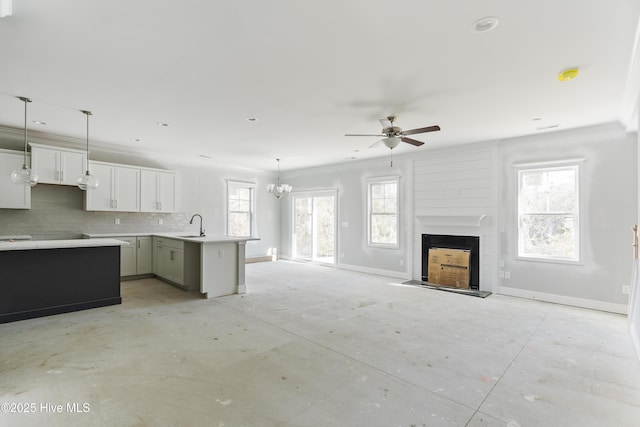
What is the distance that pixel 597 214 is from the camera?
4531 mm

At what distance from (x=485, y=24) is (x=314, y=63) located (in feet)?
4.52

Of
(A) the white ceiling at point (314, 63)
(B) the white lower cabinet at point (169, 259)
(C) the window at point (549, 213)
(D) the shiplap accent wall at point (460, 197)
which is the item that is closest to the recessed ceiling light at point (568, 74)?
(A) the white ceiling at point (314, 63)

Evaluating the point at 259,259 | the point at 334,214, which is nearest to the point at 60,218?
the point at 259,259

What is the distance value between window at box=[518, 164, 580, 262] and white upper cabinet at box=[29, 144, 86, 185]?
25.1 ft

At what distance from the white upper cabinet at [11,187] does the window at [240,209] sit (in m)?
3.95

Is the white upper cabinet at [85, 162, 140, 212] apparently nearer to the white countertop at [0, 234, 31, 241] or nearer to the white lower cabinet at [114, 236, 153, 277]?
the white lower cabinet at [114, 236, 153, 277]

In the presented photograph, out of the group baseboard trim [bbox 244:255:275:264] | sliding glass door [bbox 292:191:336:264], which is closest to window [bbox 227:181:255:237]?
baseboard trim [bbox 244:255:275:264]

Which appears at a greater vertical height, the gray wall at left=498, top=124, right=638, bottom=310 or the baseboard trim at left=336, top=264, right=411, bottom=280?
the gray wall at left=498, top=124, right=638, bottom=310

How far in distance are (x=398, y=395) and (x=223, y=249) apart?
3616 mm

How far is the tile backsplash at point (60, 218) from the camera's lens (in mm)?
5270

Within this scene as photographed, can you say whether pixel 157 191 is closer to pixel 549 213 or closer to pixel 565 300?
pixel 549 213

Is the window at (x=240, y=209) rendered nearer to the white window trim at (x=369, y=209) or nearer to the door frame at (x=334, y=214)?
the door frame at (x=334, y=214)

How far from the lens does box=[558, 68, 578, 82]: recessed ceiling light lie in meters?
2.88

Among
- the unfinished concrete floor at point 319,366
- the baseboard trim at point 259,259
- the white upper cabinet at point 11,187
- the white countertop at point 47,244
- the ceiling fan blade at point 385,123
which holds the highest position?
the ceiling fan blade at point 385,123
